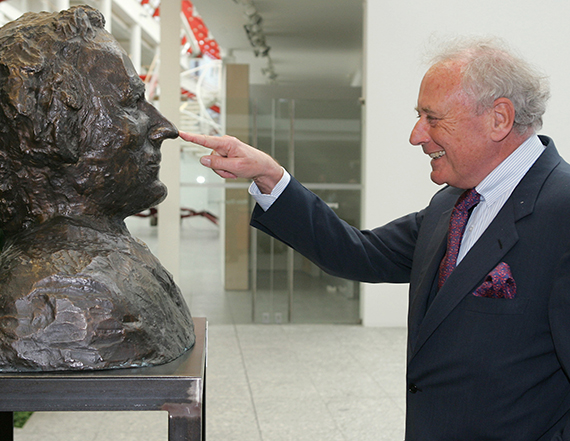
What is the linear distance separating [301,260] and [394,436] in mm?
3056

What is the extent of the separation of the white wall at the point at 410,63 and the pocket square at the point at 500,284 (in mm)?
4525

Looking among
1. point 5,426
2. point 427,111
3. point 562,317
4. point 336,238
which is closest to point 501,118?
point 427,111

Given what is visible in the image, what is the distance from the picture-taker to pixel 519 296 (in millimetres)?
1644

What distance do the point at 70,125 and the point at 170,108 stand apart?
468 cm

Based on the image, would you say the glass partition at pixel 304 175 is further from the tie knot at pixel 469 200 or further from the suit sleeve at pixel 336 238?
the tie knot at pixel 469 200

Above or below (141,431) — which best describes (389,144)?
above

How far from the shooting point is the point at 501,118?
1742mm

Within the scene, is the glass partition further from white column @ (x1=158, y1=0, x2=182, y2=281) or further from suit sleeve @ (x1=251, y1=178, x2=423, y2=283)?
suit sleeve @ (x1=251, y1=178, x2=423, y2=283)

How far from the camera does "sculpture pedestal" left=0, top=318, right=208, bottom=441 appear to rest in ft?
4.83

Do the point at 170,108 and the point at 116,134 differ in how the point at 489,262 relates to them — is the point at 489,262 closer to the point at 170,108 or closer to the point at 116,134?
the point at 116,134

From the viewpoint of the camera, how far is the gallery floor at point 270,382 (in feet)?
11.4

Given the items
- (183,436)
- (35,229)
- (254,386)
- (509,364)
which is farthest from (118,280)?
(254,386)

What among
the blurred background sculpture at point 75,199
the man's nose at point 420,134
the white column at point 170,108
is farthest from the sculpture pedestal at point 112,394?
the white column at point 170,108

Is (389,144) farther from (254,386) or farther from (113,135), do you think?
(113,135)
